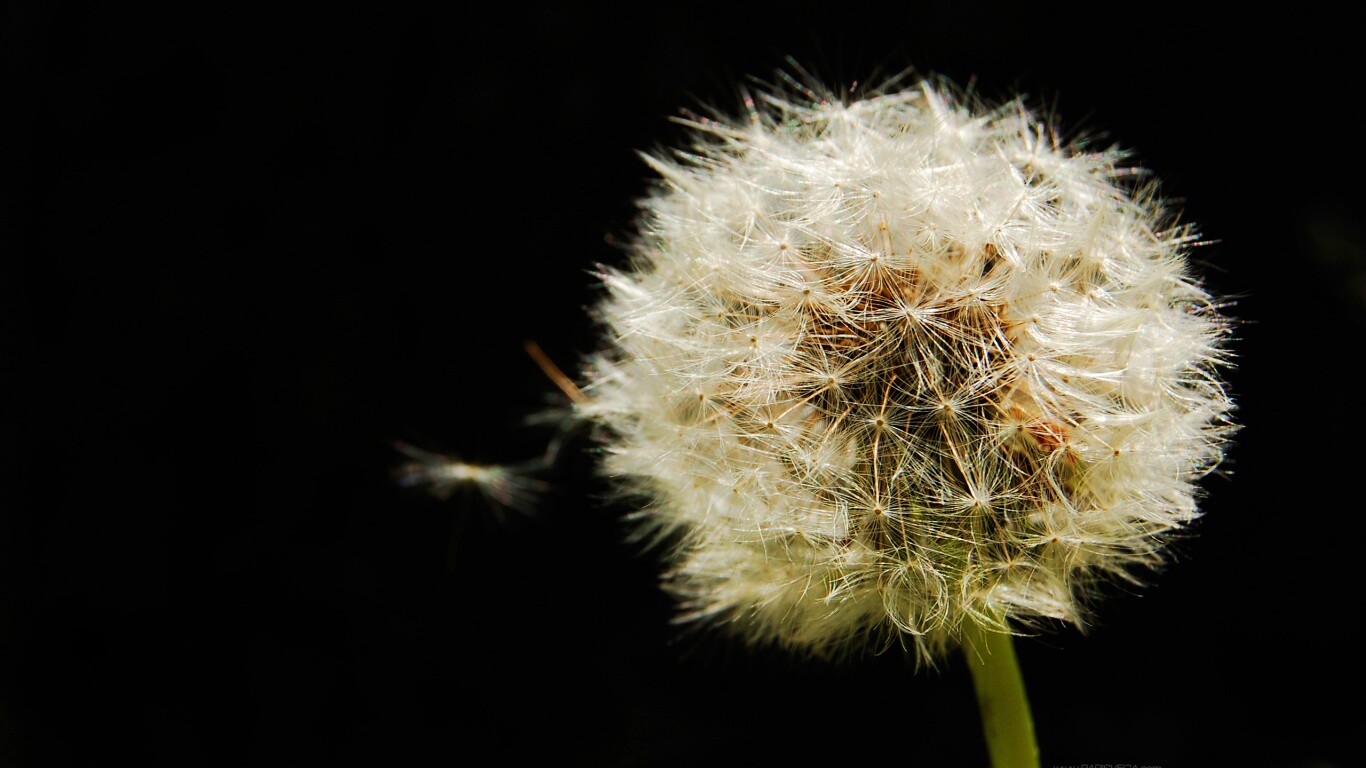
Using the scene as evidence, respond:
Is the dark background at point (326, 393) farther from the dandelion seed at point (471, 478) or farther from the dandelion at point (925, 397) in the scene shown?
the dandelion at point (925, 397)

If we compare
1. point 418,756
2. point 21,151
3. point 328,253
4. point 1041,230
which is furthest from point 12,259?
point 1041,230

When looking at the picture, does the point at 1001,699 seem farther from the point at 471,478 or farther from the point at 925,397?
the point at 471,478

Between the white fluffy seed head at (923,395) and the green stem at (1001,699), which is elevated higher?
the white fluffy seed head at (923,395)

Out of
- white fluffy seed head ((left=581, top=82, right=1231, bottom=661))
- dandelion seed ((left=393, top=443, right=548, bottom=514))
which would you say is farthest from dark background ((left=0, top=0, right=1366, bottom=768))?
white fluffy seed head ((left=581, top=82, right=1231, bottom=661))

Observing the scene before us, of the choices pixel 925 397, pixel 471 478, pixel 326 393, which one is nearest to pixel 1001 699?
pixel 925 397

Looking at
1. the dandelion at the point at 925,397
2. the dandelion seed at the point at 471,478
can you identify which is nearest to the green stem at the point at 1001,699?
the dandelion at the point at 925,397

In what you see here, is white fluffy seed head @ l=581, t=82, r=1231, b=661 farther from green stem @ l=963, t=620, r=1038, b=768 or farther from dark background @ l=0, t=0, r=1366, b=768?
dark background @ l=0, t=0, r=1366, b=768

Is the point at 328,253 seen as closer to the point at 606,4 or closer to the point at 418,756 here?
the point at 606,4
